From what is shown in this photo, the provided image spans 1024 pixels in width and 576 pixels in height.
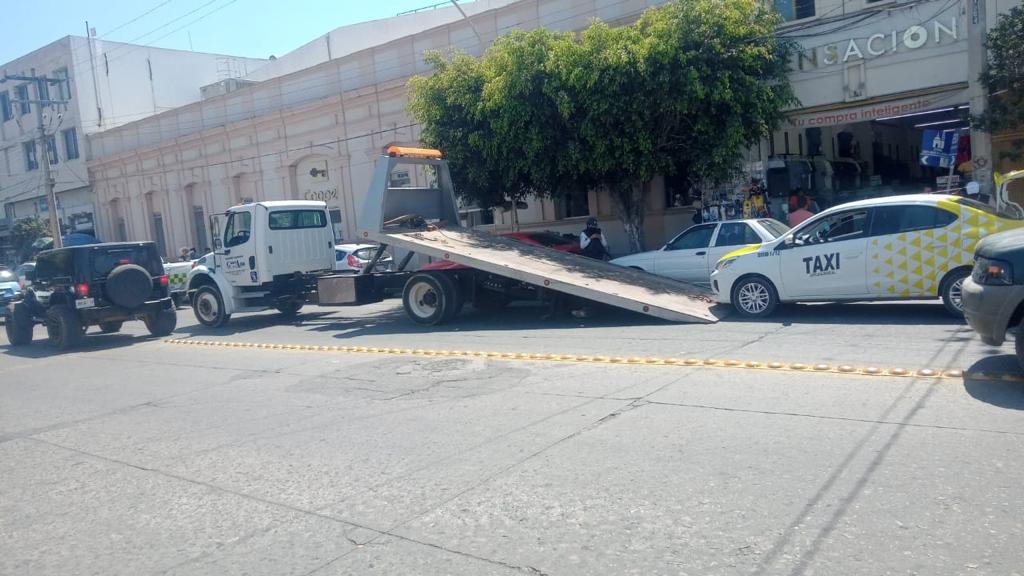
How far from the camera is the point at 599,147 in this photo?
16594 millimetres

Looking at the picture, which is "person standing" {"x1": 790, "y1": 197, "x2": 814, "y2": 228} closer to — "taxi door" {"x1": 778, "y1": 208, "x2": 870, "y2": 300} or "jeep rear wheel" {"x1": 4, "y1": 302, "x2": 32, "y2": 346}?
"taxi door" {"x1": 778, "y1": 208, "x2": 870, "y2": 300}

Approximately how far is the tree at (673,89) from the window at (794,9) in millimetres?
1486

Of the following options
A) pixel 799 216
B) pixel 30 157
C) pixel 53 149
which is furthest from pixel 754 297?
pixel 30 157

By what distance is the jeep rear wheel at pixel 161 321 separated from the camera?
1628 cm

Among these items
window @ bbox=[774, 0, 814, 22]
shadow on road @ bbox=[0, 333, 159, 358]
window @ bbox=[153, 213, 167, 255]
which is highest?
window @ bbox=[774, 0, 814, 22]

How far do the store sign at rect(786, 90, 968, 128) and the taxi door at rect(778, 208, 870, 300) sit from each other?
301 inches

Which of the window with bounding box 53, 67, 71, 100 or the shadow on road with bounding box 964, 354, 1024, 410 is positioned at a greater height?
the window with bounding box 53, 67, 71, 100

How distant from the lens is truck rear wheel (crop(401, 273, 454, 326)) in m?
14.6

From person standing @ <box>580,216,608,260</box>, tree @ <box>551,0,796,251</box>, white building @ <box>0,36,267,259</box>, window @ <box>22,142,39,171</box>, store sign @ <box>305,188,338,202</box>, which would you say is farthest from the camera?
window @ <box>22,142,39,171</box>

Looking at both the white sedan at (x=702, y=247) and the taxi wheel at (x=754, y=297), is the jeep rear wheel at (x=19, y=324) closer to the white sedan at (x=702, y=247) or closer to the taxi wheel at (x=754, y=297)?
the white sedan at (x=702, y=247)

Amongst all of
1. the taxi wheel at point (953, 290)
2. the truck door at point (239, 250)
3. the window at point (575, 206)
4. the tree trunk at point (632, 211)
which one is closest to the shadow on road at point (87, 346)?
the truck door at point (239, 250)

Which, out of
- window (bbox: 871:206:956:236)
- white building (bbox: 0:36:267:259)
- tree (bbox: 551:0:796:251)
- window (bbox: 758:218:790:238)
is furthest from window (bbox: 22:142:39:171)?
window (bbox: 871:206:956:236)

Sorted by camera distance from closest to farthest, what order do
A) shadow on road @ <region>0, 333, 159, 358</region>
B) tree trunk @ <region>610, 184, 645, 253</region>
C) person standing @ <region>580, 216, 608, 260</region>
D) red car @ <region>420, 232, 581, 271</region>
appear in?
1. shadow on road @ <region>0, 333, 159, 358</region>
2. red car @ <region>420, 232, 581, 271</region>
3. person standing @ <region>580, 216, 608, 260</region>
4. tree trunk @ <region>610, 184, 645, 253</region>

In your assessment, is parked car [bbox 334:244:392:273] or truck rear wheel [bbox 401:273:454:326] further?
parked car [bbox 334:244:392:273]
